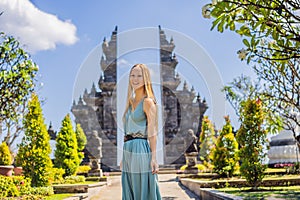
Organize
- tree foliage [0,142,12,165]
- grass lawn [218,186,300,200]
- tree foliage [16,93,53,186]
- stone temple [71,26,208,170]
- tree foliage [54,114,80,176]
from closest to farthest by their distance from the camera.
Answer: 1. grass lawn [218,186,300,200]
2. tree foliage [16,93,53,186]
3. tree foliage [54,114,80,176]
4. tree foliage [0,142,12,165]
5. stone temple [71,26,208,170]

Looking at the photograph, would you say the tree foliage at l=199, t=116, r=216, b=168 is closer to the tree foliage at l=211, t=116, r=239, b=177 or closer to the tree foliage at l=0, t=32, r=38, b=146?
the tree foliage at l=211, t=116, r=239, b=177

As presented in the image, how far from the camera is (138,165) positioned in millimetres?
3605

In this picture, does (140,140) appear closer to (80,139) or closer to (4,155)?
(4,155)

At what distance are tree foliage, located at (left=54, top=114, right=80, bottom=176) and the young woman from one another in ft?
53.6

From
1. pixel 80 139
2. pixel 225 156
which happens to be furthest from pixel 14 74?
pixel 80 139

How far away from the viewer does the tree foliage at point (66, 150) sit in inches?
765

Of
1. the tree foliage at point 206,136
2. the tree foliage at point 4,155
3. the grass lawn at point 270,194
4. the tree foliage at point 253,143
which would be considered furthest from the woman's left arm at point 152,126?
the tree foliage at point 206,136

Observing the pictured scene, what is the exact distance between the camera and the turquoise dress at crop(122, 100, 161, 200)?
3584 millimetres

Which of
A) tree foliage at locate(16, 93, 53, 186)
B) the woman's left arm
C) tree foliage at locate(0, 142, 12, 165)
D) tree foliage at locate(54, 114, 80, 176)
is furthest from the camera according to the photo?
tree foliage at locate(0, 142, 12, 165)

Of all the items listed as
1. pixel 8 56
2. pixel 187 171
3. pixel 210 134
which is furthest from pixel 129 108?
pixel 210 134

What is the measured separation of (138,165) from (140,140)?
0.24 m

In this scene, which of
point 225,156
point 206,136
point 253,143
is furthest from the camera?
point 206,136

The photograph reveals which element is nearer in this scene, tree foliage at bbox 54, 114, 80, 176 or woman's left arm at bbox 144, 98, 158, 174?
woman's left arm at bbox 144, 98, 158, 174

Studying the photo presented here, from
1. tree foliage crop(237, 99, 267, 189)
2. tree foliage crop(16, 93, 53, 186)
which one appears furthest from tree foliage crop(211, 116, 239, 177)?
tree foliage crop(16, 93, 53, 186)
